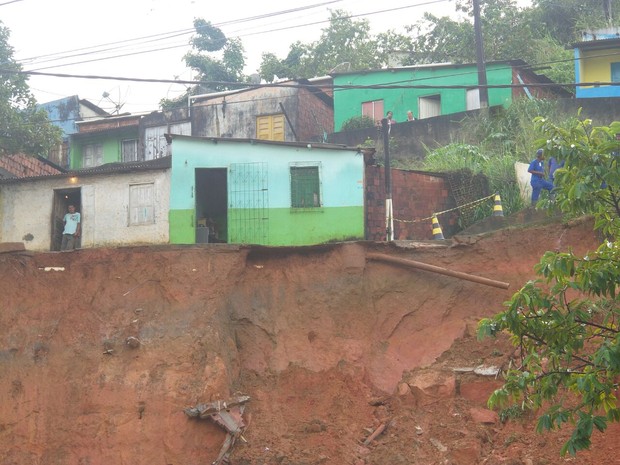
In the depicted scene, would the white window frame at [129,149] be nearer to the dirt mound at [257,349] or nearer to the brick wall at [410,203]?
the brick wall at [410,203]

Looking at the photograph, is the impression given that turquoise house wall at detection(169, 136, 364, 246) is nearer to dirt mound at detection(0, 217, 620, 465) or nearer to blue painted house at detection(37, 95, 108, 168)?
dirt mound at detection(0, 217, 620, 465)

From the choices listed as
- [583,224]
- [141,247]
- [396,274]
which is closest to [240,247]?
[141,247]

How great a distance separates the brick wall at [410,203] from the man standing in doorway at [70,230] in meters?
7.18

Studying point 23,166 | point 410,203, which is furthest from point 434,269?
point 23,166

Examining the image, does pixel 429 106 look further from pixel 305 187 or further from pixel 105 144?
pixel 105 144

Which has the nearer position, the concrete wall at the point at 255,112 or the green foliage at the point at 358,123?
the green foliage at the point at 358,123

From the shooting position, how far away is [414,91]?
1135 inches

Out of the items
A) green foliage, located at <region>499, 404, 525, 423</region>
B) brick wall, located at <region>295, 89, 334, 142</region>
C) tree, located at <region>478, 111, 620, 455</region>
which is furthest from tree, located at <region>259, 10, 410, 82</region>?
tree, located at <region>478, 111, 620, 455</region>

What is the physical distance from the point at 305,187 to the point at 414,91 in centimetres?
1037

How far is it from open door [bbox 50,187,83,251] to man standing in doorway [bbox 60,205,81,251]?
0.98m

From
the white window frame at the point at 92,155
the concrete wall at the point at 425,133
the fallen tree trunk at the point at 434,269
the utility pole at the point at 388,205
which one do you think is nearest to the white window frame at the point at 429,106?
the concrete wall at the point at 425,133

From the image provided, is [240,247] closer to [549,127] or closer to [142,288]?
[142,288]

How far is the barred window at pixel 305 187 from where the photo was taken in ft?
65.1

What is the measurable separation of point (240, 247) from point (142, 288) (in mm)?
2081
